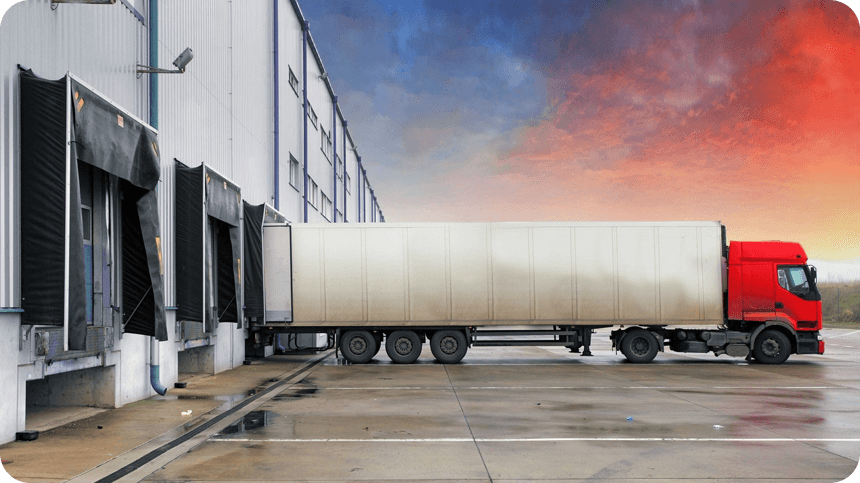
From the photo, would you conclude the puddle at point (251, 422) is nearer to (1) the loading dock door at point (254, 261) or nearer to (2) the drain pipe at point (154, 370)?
(2) the drain pipe at point (154, 370)

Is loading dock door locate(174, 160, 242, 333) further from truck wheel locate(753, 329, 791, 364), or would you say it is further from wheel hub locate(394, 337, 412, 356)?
truck wheel locate(753, 329, 791, 364)

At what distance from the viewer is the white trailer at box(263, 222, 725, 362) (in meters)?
18.6

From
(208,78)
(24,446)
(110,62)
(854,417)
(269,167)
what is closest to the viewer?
(24,446)

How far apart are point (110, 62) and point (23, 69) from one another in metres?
2.60

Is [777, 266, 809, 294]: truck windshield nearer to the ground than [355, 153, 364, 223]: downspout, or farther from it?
nearer to the ground

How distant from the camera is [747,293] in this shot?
1877 cm

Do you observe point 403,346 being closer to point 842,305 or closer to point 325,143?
point 325,143

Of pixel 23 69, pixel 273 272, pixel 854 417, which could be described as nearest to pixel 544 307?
pixel 273 272

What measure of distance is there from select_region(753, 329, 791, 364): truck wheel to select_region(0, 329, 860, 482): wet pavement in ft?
9.95

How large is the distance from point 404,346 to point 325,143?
19527 millimetres

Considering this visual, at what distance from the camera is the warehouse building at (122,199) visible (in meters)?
8.28

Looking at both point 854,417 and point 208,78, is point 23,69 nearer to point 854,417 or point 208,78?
point 208,78

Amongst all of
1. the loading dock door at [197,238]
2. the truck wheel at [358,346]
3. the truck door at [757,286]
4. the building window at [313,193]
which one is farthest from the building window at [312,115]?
the truck door at [757,286]

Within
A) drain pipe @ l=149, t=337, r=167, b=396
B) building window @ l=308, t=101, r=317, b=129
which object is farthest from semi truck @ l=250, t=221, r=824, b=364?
building window @ l=308, t=101, r=317, b=129
